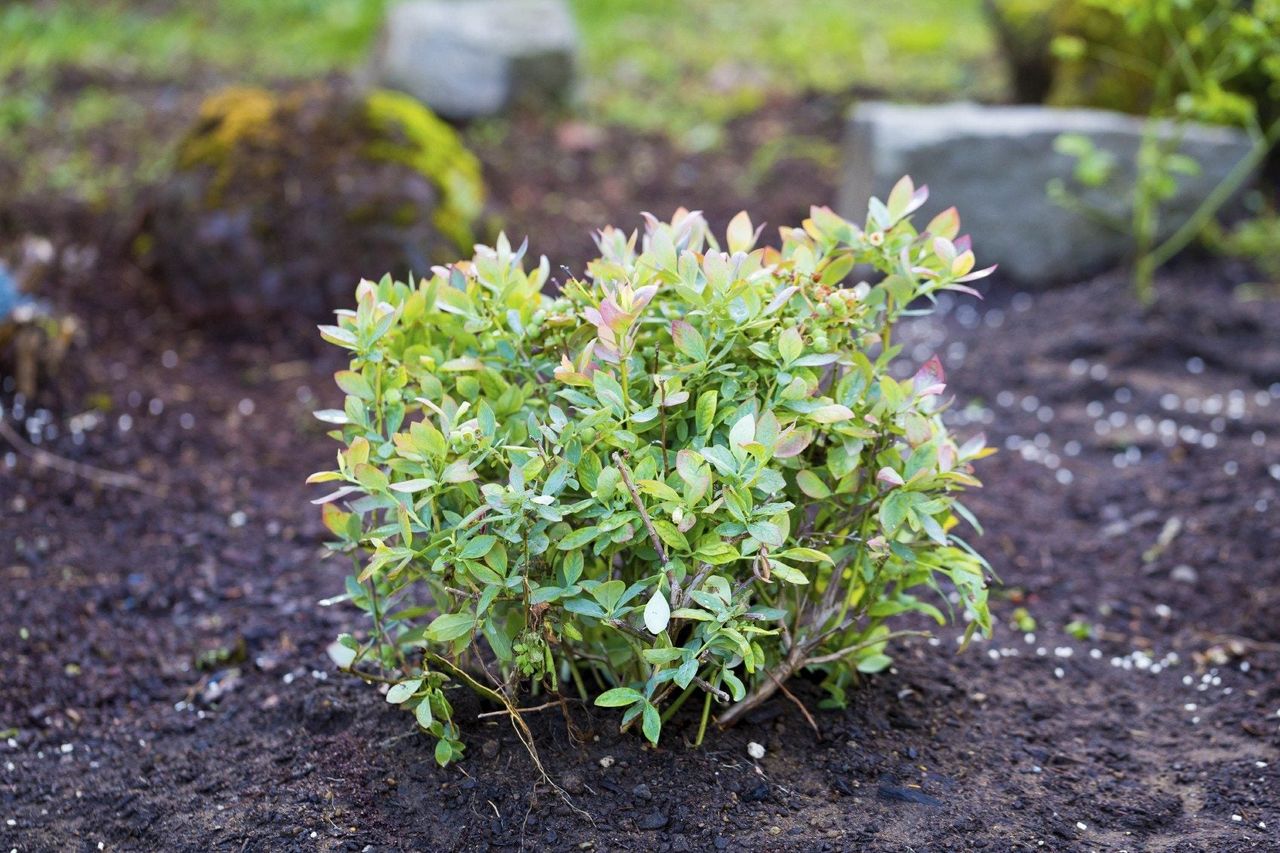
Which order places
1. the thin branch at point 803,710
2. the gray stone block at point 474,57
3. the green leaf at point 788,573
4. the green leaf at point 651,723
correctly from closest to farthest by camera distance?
1. the green leaf at point 788,573
2. the green leaf at point 651,723
3. the thin branch at point 803,710
4. the gray stone block at point 474,57

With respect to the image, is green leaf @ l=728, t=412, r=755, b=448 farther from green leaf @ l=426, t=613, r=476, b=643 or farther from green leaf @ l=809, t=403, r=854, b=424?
green leaf @ l=426, t=613, r=476, b=643

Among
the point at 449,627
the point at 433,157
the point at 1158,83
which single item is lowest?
the point at 433,157

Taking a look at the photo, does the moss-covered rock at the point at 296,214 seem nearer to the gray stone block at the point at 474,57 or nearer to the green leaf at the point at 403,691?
the gray stone block at the point at 474,57

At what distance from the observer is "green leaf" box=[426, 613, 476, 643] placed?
1.99 m

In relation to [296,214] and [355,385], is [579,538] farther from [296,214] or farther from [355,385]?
[296,214]

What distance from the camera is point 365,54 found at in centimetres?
775

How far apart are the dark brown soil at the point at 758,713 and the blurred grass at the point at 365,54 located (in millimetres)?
2150

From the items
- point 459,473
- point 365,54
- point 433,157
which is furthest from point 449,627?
point 365,54

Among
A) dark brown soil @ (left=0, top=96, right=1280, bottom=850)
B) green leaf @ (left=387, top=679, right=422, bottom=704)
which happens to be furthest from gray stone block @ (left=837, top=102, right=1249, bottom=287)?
green leaf @ (left=387, top=679, right=422, bottom=704)

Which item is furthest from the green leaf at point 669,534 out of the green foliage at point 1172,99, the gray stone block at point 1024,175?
the gray stone block at point 1024,175

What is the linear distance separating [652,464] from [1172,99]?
4679 millimetres

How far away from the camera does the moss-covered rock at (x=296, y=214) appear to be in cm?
468

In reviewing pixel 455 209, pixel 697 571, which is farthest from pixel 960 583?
pixel 455 209

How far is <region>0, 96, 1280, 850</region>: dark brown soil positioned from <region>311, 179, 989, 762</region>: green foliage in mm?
175
